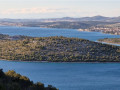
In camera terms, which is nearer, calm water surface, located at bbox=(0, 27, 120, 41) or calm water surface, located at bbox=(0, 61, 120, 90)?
calm water surface, located at bbox=(0, 61, 120, 90)

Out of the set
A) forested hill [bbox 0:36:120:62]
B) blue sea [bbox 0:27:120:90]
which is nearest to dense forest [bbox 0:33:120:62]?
forested hill [bbox 0:36:120:62]

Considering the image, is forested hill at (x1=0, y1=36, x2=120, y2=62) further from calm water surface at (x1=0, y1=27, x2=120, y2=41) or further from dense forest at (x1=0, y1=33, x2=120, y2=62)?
calm water surface at (x1=0, y1=27, x2=120, y2=41)

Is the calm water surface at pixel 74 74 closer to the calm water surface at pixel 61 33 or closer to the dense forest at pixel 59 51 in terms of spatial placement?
the dense forest at pixel 59 51

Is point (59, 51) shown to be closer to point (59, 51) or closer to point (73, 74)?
point (59, 51)

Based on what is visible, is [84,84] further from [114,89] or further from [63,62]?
[63,62]

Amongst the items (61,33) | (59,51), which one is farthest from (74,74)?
(61,33)

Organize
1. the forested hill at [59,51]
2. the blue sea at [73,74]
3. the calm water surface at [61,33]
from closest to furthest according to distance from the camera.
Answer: the blue sea at [73,74]
the forested hill at [59,51]
the calm water surface at [61,33]

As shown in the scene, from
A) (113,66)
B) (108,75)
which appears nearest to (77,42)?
(113,66)

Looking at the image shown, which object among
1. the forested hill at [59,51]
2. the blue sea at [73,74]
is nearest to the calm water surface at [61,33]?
the forested hill at [59,51]

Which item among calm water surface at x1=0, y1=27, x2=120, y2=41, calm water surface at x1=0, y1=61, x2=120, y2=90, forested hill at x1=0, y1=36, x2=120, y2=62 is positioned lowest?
calm water surface at x1=0, y1=27, x2=120, y2=41
